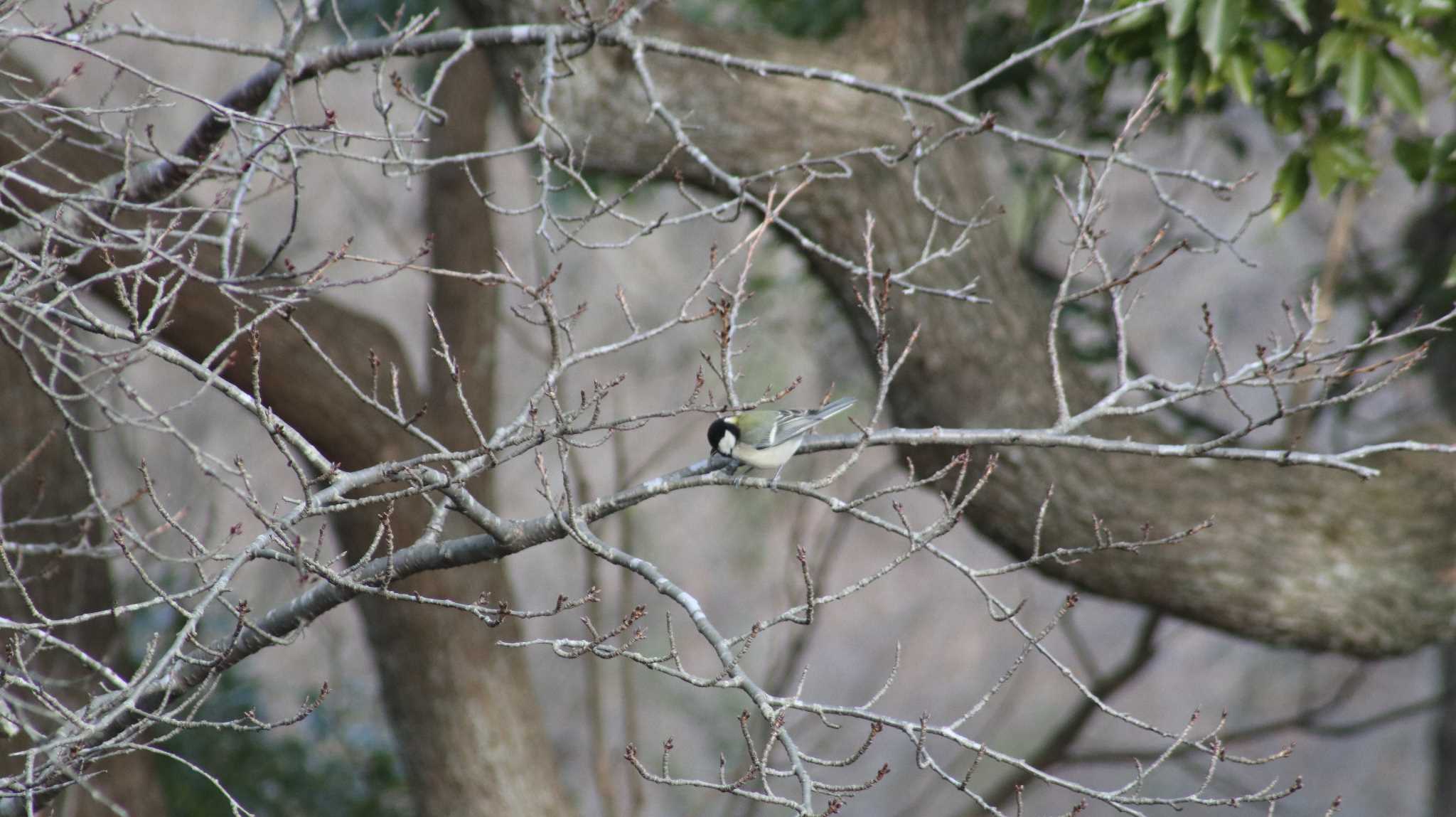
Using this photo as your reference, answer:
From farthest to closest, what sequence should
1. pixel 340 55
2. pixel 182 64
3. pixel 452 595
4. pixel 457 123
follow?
pixel 182 64 < pixel 457 123 < pixel 452 595 < pixel 340 55

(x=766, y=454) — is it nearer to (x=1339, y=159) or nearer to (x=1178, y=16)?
(x=1178, y=16)

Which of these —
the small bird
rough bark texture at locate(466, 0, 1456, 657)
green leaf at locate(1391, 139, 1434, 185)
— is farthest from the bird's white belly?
green leaf at locate(1391, 139, 1434, 185)

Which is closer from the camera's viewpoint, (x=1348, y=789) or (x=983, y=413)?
(x=983, y=413)

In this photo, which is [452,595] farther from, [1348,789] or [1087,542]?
[1348,789]

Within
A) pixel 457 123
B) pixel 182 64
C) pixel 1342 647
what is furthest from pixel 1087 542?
pixel 182 64

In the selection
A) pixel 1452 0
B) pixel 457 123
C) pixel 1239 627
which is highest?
pixel 457 123

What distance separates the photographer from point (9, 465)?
3.85 meters

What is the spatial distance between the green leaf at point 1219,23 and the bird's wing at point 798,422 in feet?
4.58

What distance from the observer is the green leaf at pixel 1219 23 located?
318cm

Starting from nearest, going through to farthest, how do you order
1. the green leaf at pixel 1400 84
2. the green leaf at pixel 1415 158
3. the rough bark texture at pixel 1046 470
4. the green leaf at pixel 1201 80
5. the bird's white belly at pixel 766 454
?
1. the bird's white belly at pixel 766 454
2. the green leaf at pixel 1400 84
3. the green leaf at pixel 1201 80
4. the green leaf at pixel 1415 158
5. the rough bark texture at pixel 1046 470

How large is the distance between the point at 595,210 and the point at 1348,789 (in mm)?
11746

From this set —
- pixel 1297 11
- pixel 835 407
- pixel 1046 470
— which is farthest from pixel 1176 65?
pixel 835 407

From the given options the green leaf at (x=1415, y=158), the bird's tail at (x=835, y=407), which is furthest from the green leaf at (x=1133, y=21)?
the bird's tail at (x=835, y=407)

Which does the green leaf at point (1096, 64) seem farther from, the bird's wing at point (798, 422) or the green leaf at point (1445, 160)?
the bird's wing at point (798, 422)
